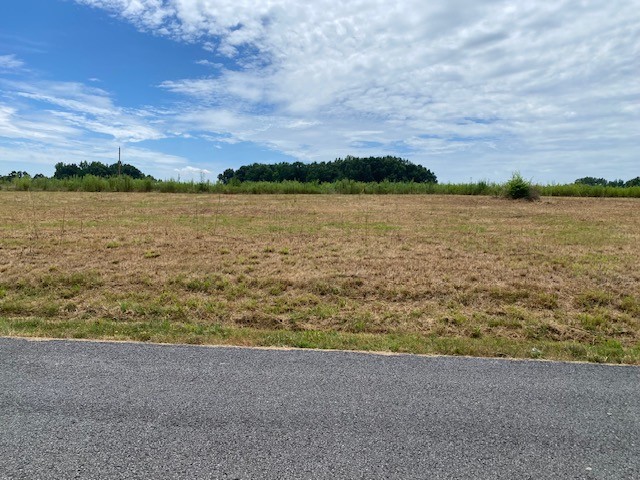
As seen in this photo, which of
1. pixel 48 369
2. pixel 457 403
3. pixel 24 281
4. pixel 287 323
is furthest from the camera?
pixel 24 281

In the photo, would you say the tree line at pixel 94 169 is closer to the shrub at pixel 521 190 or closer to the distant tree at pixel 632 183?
the shrub at pixel 521 190

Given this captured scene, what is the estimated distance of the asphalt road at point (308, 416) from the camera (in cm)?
243

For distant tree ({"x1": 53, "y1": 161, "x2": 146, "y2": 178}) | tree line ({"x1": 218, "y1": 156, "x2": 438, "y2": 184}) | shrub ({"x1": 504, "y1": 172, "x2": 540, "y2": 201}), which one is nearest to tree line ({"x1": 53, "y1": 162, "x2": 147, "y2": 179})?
distant tree ({"x1": 53, "y1": 161, "x2": 146, "y2": 178})

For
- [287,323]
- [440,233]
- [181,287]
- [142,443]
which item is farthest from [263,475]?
[440,233]

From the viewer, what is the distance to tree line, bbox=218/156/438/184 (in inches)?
Result: 2463

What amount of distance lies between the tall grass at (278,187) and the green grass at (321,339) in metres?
27.7

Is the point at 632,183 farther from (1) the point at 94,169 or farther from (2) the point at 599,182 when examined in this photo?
(1) the point at 94,169

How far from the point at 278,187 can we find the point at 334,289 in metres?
27.9

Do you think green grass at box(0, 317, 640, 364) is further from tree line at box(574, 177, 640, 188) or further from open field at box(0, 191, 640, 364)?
tree line at box(574, 177, 640, 188)

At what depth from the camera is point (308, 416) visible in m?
2.93

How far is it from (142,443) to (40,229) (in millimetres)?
11359

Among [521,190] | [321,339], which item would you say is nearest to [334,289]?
[321,339]

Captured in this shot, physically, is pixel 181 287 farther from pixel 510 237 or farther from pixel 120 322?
pixel 510 237

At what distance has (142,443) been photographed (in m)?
2.61
